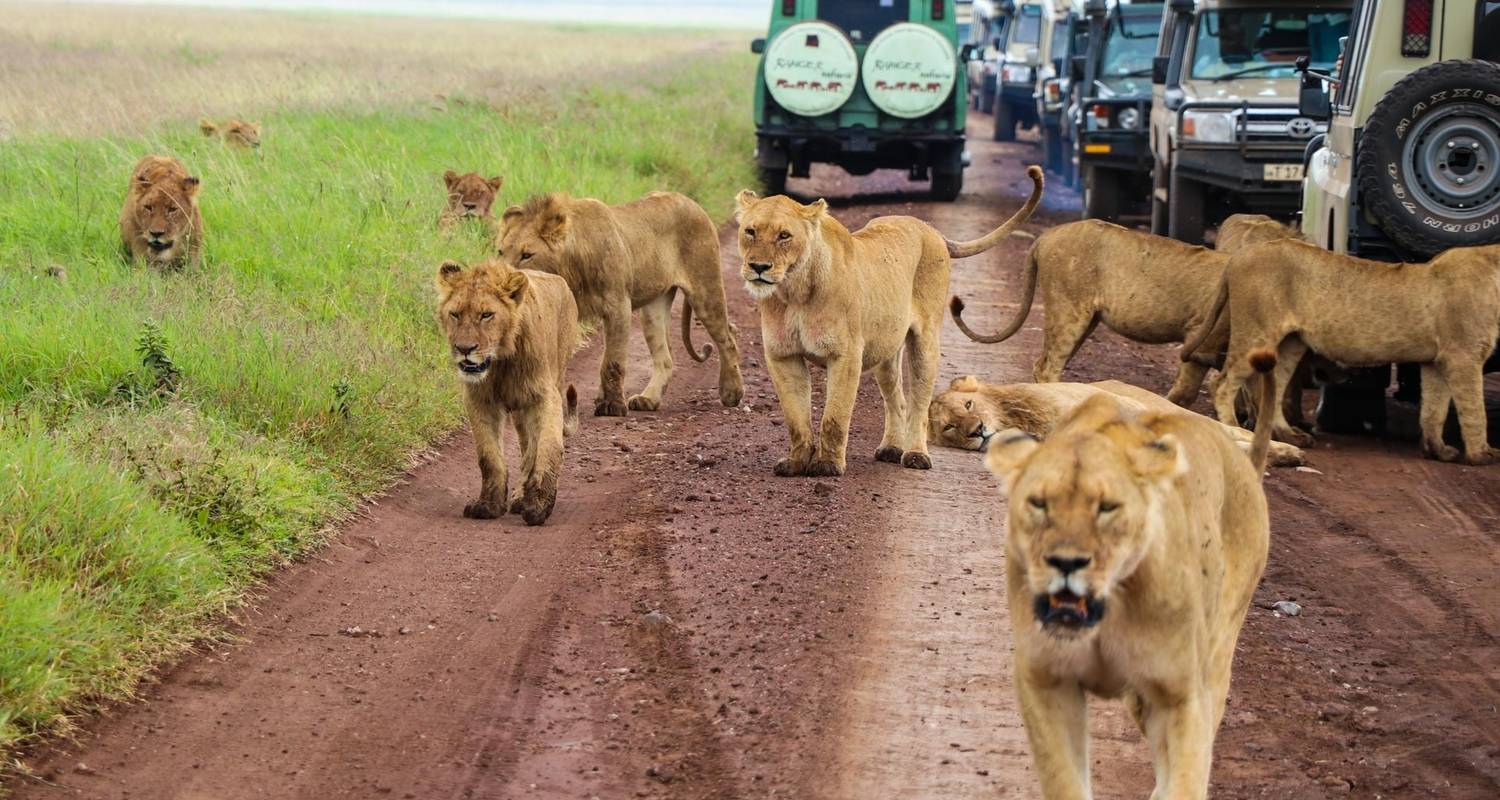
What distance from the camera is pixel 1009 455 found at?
3467 millimetres

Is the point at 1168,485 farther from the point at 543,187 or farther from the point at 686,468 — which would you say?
the point at 543,187

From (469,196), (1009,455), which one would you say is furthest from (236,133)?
(1009,455)

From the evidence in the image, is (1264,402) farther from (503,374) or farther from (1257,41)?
(1257,41)

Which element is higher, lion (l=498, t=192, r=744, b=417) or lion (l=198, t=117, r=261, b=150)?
lion (l=198, t=117, r=261, b=150)

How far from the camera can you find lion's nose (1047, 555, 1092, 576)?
3141mm

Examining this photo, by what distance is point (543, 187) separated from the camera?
1389cm

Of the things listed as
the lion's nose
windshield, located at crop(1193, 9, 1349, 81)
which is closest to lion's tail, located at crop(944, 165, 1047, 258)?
the lion's nose

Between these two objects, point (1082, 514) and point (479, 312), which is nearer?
point (1082, 514)

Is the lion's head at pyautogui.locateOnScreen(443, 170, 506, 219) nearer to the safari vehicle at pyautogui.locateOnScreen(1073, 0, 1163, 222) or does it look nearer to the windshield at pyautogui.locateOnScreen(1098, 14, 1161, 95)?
the safari vehicle at pyautogui.locateOnScreen(1073, 0, 1163, 222)

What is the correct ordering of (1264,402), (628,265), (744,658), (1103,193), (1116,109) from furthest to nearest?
(1103,193) < (1116,109) < (628,265) < (744,658) < (1264,402)

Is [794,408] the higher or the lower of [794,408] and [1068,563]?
the lower

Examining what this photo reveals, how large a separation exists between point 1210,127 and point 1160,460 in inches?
442

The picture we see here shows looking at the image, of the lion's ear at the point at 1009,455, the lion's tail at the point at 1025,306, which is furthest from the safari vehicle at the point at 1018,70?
the lion's ear at the point at 1009,455

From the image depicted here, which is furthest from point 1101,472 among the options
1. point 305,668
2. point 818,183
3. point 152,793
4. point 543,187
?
point 818,183
